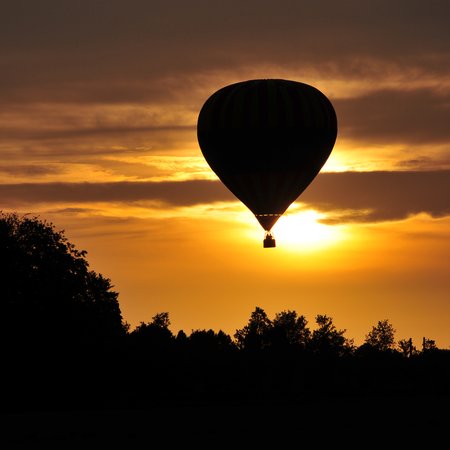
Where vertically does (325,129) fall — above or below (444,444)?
above

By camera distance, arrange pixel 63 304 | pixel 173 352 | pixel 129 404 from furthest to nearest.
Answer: pixel 173 352
pixel 63 304
pixel 129 404

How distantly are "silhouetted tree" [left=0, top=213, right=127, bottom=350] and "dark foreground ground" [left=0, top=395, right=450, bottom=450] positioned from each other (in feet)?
67.1

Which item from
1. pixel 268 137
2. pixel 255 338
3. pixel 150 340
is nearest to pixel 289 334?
pixel 255 338

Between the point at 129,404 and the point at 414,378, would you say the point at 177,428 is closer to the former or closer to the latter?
the point at 129,404

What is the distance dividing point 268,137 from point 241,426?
2398 centimetres

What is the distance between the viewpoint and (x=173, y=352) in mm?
121562

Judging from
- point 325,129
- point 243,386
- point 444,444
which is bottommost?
point 444,444

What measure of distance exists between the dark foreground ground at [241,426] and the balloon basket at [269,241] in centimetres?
865

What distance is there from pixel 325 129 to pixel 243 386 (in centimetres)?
4288

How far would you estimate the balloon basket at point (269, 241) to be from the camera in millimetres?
83500

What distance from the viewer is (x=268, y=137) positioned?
285 feet

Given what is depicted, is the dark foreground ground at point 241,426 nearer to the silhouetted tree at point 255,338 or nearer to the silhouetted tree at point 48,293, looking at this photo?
the silhouetted tree at point 48,293

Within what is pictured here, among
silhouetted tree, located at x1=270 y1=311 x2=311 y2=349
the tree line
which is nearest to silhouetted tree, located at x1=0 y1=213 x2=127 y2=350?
the tree line

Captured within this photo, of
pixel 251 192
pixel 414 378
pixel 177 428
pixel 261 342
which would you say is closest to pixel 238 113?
pixel 251 192
